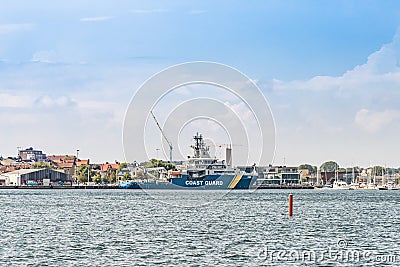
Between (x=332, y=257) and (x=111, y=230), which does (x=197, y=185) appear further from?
(x=332, y=257)

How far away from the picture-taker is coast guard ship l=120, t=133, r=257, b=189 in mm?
187125

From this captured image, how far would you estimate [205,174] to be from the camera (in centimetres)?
18812

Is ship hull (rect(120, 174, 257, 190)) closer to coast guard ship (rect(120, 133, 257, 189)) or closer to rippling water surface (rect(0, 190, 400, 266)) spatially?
coast guard ship (rect(120, 133, 257, 189))

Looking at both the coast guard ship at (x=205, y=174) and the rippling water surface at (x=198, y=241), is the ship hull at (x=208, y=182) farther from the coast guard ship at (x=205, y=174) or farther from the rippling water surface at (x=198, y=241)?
the rippling water surface at (x=198, y=241)

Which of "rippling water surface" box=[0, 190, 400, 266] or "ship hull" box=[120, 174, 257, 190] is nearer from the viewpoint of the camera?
"rippling water surface" box=[0, 190, 400, 266]

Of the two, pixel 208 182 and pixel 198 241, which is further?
pixel 208 182

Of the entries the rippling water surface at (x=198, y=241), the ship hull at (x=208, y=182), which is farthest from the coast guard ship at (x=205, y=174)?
the rippling water surface at (x=198, y=241)

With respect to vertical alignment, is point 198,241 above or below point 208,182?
below

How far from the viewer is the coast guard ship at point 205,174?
187125 millimetres

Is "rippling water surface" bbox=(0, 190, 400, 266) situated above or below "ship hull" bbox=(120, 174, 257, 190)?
below

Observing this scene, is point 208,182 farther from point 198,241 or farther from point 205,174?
point 198,241

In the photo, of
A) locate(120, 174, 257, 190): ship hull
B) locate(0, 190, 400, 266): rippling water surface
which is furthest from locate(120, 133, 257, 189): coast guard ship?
locate(0, 190, 400, 266): rippling water surface

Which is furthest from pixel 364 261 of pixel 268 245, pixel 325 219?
pixel 325 219

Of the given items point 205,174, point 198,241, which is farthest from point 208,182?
point 198,241
